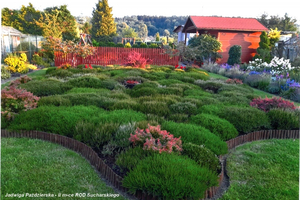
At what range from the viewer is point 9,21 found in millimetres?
30828

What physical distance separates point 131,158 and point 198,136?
4.51 ft

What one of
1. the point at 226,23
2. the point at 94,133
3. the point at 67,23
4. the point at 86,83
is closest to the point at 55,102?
the point at 94,133

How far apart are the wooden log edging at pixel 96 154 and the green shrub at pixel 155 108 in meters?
1.57

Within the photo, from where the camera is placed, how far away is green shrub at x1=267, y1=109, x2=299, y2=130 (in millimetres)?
5227

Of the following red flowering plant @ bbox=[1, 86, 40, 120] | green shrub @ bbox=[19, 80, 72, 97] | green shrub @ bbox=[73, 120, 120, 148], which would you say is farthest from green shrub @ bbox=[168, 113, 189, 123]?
green shrub @ bbox=[19, 80, 72, 97]

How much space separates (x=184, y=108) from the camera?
5641 mm

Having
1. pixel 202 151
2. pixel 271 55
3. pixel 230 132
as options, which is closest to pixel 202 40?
pixel 271 55

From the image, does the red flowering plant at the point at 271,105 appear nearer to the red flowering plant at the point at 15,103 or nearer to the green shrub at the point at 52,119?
the green shrub at the point at 52,119

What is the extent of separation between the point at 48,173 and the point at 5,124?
2141 mm

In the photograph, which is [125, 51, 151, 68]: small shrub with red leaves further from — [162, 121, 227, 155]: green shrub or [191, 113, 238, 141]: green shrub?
[162, 121, 227, 155]: green shrub

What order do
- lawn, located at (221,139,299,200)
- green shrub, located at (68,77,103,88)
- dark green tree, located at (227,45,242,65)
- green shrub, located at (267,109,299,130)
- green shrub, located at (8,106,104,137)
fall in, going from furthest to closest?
1. dark green tree, located at (227,45,242,65)
2. green shrub, located at (68,77,103,88)
3. green shrub, located at (267,109,299,130)
4. green shrub, located at (8,106,104,137)
5. lawn, located at (221,139,299,200)

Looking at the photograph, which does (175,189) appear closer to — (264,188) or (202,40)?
(264,188)

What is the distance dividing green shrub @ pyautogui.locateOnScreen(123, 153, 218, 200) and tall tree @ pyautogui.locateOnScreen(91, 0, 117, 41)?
37941 mm

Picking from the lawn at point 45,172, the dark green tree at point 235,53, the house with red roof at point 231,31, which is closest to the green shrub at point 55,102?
the lawn at point 45,172
